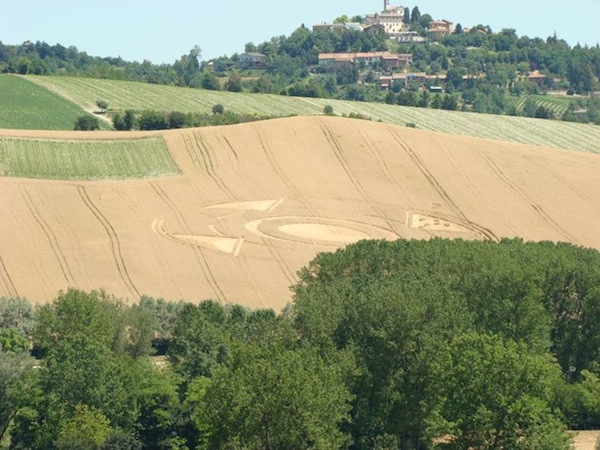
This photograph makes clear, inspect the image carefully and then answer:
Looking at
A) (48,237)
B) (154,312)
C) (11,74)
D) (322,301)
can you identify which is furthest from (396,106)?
(322,301)

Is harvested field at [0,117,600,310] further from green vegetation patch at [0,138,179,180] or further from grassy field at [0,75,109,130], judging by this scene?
grassy field at [0,75,109,130]

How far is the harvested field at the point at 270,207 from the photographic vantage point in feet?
345

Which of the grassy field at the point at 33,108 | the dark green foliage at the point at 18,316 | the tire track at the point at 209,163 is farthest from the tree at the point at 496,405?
the grassy field at the point at 33,108

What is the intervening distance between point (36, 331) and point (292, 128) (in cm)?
5727

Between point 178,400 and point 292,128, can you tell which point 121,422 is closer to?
point 178,400

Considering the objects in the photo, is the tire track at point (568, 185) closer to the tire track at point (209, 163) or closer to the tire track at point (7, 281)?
the tire track at point (209, 163)

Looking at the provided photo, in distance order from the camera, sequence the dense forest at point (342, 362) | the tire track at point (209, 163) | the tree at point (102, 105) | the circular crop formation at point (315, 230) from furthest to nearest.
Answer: the tree at point (102, 105) < the tire track at point (209, 163) < the circular crop formation at point (315, 230) < the dense forest at point (342, 362)

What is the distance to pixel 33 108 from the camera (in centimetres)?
16288

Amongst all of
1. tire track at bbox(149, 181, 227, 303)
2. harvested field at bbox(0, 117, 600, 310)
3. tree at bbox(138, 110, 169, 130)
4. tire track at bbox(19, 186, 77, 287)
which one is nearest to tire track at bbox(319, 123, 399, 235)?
harvested field at bbox(0, 117, 600, 310)

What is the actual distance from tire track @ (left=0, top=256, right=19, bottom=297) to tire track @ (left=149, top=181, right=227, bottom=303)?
→ 40.8 ft

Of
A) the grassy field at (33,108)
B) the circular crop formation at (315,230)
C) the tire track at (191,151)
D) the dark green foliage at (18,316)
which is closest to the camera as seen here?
the dark green foliage at (18,316)

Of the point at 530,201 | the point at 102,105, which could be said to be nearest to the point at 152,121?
the point at 102,105

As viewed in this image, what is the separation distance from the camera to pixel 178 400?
236 ft

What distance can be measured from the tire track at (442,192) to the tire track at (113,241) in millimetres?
26490
